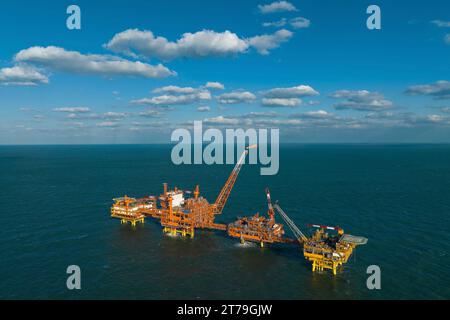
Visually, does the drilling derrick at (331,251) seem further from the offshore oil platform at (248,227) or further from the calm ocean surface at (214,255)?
the calm ocean surface at (214,255)

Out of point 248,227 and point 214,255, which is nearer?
point 214,255

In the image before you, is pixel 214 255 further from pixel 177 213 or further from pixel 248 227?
pixel 177 213

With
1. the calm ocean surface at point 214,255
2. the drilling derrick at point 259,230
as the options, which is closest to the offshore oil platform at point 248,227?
the drilling derrick at point 259,230

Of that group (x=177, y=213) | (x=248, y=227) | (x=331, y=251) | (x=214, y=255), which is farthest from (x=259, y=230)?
(x=177, y=213)

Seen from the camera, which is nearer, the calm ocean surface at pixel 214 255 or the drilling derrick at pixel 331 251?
the calm ocean surface at pixel 214 255

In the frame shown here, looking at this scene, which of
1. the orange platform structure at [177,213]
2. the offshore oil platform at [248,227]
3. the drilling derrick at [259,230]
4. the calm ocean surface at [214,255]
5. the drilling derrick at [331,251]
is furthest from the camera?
the orange platform structure at [177,213]

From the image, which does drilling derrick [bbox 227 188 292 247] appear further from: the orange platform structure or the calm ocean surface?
the orange platform structure

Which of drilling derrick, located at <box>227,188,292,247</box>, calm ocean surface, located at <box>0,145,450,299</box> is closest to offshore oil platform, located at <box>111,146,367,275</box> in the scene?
drilling derrick, located at <box>227,188,292,247</box>

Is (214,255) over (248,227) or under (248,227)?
under

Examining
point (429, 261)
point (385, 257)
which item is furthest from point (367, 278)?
point (429, 261)
